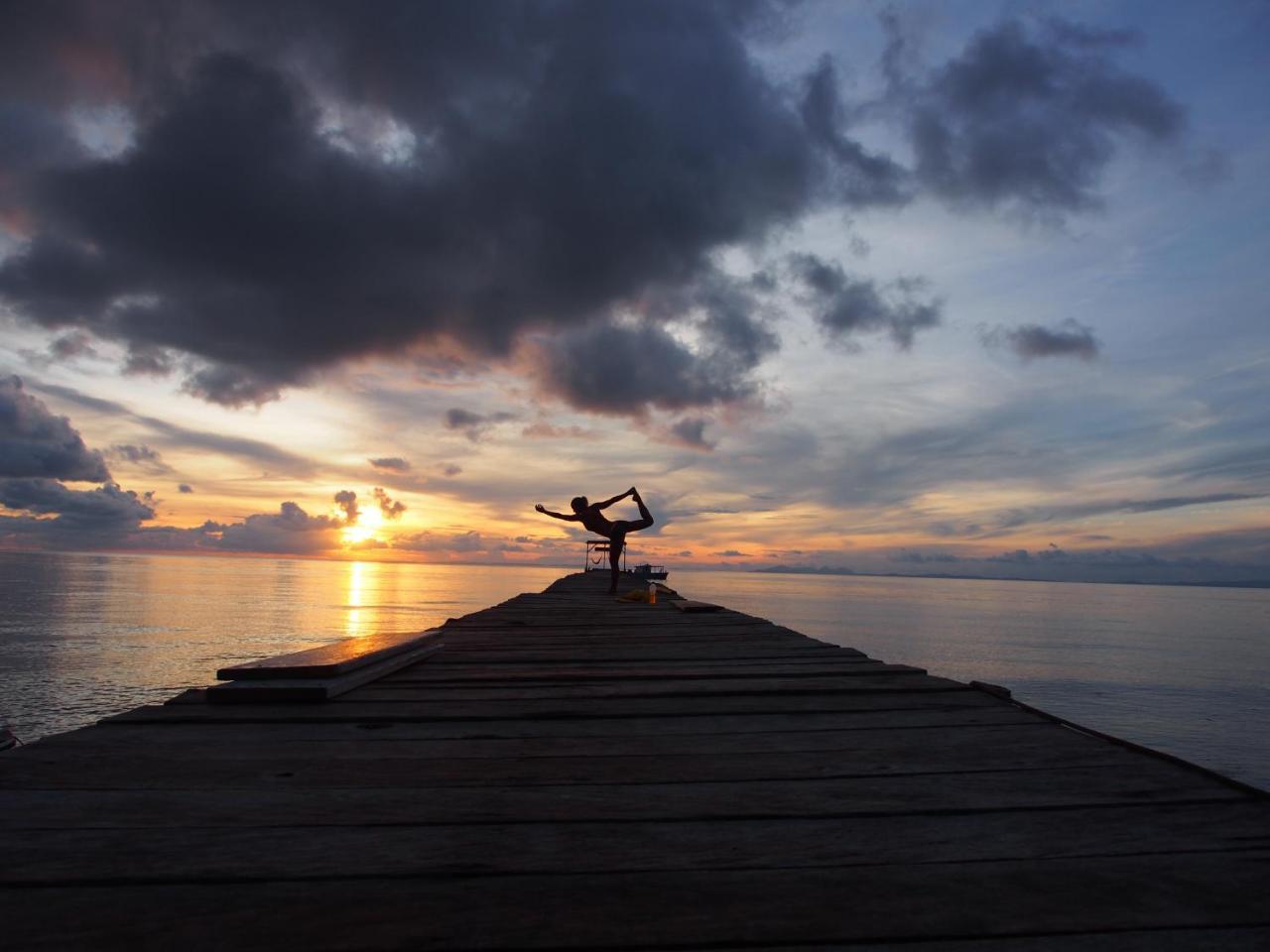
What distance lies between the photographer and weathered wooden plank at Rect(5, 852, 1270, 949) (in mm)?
1569

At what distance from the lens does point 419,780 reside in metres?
2.64

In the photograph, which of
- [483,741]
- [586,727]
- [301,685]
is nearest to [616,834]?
[483,741]

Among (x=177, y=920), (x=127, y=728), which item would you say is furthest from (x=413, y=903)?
(x=127, y=728)

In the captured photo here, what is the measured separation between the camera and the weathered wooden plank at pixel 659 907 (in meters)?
1.57

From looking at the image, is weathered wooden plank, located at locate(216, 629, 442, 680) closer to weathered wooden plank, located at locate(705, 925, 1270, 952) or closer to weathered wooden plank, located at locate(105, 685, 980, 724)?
weathered wooden plank, located at locate(105, 685, 980, 724)

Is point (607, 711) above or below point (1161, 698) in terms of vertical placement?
above

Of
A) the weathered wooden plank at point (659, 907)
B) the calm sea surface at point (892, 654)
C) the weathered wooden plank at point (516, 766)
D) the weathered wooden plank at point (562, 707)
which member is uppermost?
the weathered wooden plank at point (659, 907)

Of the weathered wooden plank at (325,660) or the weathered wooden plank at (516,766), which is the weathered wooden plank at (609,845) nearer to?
the weathered wooden plank at (516,766)

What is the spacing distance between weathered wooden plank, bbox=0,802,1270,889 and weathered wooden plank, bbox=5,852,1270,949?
0.23ft

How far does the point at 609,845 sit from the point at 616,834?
81 mm

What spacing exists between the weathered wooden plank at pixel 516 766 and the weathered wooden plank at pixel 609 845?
45 centimetres

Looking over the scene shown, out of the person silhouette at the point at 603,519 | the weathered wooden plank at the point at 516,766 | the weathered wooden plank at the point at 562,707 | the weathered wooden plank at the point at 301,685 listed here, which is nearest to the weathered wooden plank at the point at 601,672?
the weathered wooden plank at the point at 301,685

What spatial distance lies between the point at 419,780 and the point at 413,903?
3.22ft

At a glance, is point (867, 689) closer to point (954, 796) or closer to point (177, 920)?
point (954, 796)
